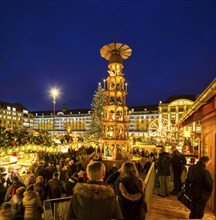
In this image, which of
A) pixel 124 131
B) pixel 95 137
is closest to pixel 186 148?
pixel 124 131

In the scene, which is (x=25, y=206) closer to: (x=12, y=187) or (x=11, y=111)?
(x=12, y=187)

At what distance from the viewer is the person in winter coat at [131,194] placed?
3.49 meters

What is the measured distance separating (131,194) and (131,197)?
48 millimetres

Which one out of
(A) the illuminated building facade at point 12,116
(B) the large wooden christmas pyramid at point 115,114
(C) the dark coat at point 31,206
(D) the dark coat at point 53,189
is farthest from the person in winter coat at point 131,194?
(A) the illuminated building facade at point 12,116

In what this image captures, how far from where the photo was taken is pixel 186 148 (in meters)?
17.0

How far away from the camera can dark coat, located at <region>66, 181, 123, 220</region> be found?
7.80 feet

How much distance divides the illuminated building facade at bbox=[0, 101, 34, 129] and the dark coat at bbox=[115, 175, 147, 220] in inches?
3684

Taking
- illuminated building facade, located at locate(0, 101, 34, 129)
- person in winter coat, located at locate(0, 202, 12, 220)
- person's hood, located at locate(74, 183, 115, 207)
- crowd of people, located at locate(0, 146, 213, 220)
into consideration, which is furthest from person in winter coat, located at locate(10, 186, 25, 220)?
illuminated building facade, located at locate(0, 101, 34, 129)

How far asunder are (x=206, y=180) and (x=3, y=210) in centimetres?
403

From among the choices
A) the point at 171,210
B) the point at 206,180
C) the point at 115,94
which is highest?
the point at 115,94

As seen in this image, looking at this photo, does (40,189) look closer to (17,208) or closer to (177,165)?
(17,208)

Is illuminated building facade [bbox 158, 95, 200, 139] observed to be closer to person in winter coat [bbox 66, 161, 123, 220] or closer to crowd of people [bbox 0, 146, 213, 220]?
crowd of people [bbox 0, 146, 213, 220]

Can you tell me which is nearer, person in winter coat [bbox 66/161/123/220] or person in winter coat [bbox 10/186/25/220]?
person in winter coat [bbox 66/161/123/220]

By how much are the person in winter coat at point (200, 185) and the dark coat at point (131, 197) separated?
6.26ft
